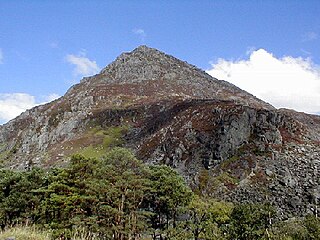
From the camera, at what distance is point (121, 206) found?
37312 millimetres

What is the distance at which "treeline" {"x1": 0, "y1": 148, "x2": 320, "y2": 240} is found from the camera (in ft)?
122

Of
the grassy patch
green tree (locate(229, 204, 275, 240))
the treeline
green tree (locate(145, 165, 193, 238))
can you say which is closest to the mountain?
the grassy patch

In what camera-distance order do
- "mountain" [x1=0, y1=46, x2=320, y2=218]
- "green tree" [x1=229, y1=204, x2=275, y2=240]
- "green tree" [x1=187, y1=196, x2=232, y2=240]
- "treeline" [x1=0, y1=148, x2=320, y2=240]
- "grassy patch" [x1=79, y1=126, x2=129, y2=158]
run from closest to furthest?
1. "treeline" [x1=0, y1=148, x2=320, y2=240]
2. "green tree" [x1=187, y1=196, x2=232, y2=240]
3. "green tree" [x1=229, y1=204, x2=275, y2=240]
4. "mountain" [x1=0, y1=46, x2=320, y2=218]
5. "grassy patch" [x1=79, y1=126, x2=129, y2=158]

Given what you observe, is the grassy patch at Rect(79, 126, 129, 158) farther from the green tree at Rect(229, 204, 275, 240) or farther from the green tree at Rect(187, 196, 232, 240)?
the green tree at Rect(229, 204, 275, 240)

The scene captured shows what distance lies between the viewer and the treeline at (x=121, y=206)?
37.2 metres

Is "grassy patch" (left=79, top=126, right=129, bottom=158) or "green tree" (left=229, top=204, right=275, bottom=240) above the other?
"grassy patch" (left=79, top=126, right=129, bottom=158)

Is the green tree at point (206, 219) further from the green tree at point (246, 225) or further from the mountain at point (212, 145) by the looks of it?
the mountain at point (212, 145)

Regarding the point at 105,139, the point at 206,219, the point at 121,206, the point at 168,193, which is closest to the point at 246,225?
the point at 206,219

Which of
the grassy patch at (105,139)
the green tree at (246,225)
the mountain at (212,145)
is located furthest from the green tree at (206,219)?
the grassy patch at (105,139)

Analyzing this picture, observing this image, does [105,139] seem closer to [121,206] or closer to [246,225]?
[246,225]

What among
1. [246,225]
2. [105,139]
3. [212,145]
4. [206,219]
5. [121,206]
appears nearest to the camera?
[121,206]

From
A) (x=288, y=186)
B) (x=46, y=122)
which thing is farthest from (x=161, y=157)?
(x=46, y=122)

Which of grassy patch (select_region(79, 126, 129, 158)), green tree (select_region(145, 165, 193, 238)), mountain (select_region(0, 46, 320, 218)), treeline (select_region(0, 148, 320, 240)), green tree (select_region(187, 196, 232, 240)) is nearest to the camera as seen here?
treeline (select_region(0, 148, 320, 240))

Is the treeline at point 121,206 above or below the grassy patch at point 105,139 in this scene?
below
